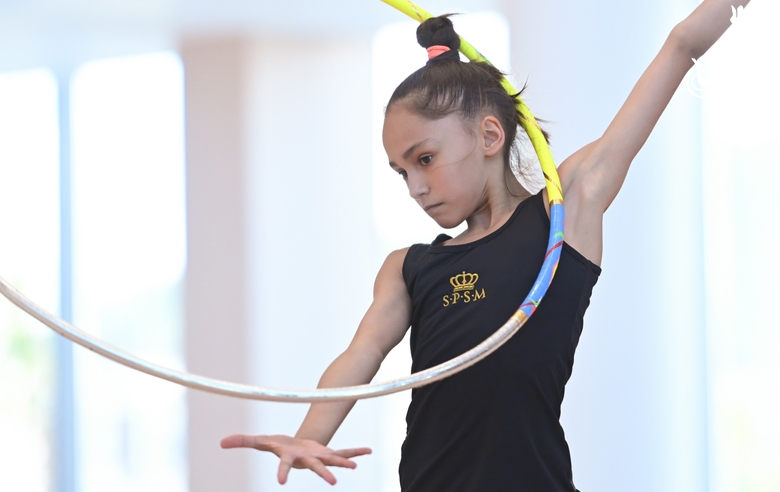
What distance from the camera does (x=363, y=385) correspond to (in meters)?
0.92

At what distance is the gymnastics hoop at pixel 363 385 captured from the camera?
32.0 inches

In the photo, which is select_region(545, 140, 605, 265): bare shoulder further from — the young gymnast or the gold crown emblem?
the gold crown emblem

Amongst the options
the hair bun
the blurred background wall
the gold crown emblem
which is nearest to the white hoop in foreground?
the gold crown emblem

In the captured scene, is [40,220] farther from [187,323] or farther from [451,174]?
[451,174]

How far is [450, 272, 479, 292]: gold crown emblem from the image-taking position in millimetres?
1051

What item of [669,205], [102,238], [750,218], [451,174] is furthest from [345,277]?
[451,174]

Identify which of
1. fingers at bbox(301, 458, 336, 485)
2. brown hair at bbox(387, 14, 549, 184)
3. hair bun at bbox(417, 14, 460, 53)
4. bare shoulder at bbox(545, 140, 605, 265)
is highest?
hair bun at bbox(417, 14, 460, 53)

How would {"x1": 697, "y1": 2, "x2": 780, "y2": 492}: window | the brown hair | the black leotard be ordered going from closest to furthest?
the black leotard
the brown hair
{"x1": 697, "y1": 2, "x2": 780, "y2": 492}: window

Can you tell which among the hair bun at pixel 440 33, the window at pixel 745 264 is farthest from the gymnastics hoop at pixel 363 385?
the window at pixel 745 264

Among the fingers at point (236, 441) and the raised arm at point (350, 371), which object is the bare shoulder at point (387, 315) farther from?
the fingers at point (236, 441)

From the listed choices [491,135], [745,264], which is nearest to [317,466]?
[491,135]

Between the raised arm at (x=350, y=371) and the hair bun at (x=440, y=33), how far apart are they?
0.29m

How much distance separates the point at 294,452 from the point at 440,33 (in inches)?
23.8

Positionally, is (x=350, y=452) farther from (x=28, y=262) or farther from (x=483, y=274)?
(x=28, y=262)
